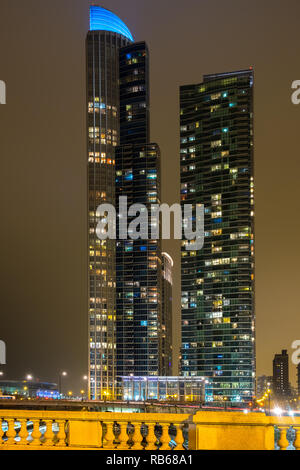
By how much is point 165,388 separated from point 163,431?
180126 mm

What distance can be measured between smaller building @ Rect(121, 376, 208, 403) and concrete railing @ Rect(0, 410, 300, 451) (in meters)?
178

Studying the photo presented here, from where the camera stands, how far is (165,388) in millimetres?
186750

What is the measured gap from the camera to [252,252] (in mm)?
197625

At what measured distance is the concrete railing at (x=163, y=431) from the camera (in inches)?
450

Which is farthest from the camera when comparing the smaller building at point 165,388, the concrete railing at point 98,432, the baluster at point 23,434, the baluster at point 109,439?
the smaller building at point 165,388

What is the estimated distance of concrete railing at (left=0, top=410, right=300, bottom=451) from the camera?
11.4 m

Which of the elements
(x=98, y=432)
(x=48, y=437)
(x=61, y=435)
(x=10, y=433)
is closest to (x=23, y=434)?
(x=10, y=433)

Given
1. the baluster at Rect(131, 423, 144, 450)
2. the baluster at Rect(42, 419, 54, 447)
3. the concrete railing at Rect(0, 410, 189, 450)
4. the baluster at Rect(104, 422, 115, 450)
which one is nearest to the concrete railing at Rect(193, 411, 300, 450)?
the concrete railing at Rect(0, 410, 189, 450)

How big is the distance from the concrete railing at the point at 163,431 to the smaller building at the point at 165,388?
178317mm

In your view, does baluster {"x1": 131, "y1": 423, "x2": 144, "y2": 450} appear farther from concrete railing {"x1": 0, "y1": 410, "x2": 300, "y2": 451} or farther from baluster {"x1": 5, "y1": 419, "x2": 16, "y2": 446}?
baluster {"x1": 5, "y1": 419, "x2": 16, "y2": 446}

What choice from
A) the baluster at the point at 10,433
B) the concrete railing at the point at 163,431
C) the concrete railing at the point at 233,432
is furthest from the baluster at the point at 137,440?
the baluster at the point at 10,433

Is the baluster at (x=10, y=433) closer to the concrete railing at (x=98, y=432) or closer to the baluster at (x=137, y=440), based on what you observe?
the concrete railing at (x=98, y=432)

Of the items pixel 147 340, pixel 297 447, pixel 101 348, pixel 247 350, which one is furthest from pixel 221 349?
pixel 297 447
